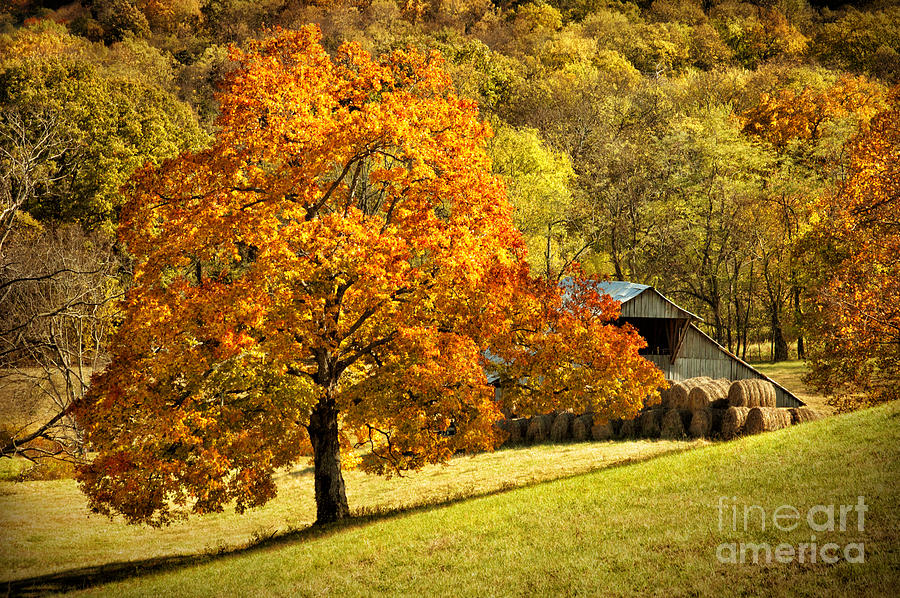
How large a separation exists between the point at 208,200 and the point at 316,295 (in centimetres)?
348

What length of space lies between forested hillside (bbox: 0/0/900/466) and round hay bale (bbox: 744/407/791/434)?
196 cm

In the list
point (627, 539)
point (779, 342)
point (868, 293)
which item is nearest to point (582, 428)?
point (868, 293)

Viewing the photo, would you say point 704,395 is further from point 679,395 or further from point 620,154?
point 620,154

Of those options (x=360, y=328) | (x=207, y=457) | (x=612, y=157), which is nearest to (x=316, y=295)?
(x=360, y=328)

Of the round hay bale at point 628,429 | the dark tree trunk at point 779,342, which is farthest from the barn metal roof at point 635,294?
the dark tree trunk at point 779,342

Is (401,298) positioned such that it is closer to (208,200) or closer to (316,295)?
(316,295)

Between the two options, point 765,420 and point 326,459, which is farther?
point 765,420

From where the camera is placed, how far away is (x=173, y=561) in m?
19.4

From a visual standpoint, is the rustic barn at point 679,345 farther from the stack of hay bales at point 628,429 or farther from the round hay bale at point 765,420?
the round hay bale at point 765,420

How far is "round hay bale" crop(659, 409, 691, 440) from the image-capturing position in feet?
91.3

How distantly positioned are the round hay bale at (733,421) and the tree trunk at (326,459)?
13.3 meters

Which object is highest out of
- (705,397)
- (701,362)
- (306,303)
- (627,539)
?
(306,303)

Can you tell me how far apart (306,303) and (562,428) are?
16.9 meters

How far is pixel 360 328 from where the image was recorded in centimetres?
1903
